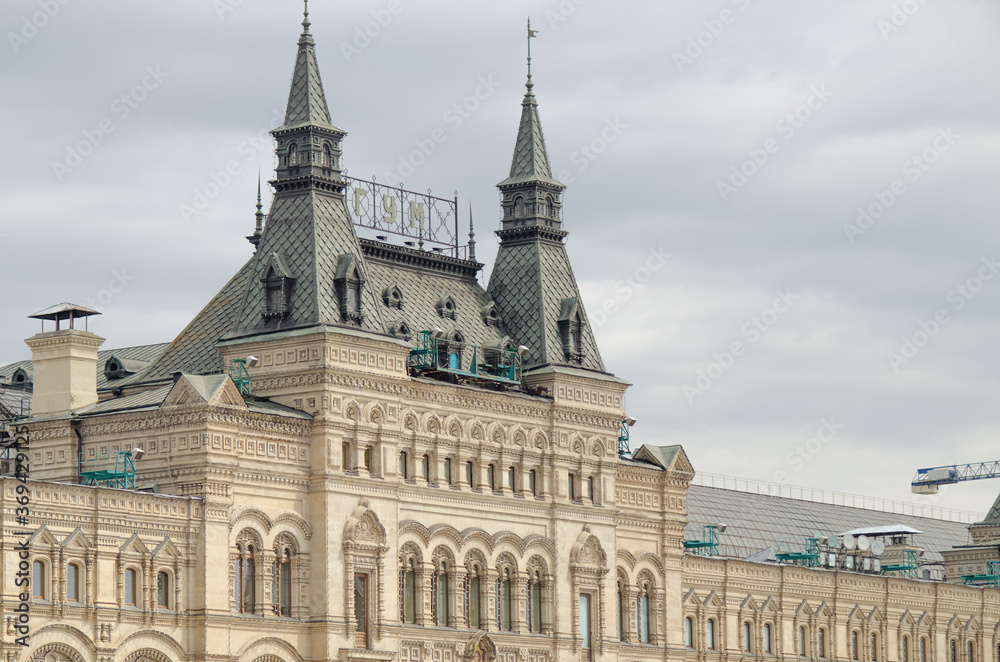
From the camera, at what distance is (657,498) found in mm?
113312

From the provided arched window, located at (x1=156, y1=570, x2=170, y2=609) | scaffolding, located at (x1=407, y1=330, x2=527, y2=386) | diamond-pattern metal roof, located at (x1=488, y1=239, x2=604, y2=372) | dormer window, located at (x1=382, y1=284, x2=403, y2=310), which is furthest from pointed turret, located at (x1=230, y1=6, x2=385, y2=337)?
arched window, located at (x1=156, y1=570, x2=170, y2=609)

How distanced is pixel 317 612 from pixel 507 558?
530 inches

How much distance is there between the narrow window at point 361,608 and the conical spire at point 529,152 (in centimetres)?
2566

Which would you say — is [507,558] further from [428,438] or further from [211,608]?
[211,608]

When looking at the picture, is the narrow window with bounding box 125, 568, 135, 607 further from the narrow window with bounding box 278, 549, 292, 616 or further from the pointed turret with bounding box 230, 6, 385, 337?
the pointed turret with bounding box 230, 6, 385, 337

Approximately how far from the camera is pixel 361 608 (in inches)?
Answer: 3698

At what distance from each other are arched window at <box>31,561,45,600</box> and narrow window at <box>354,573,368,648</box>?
16.7 m

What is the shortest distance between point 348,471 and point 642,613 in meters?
24.8

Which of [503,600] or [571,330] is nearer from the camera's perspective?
[503,600]

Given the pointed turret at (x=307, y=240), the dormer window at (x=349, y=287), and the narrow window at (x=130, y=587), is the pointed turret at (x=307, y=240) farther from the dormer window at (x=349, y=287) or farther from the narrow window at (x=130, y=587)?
the narrow window at (x=130, y=587)

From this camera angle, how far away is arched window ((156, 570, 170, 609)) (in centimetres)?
8574

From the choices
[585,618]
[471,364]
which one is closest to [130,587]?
[471,364]

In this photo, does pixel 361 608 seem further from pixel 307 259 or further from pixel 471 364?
pixel 307 259

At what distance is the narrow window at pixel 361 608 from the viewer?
3679 inches
